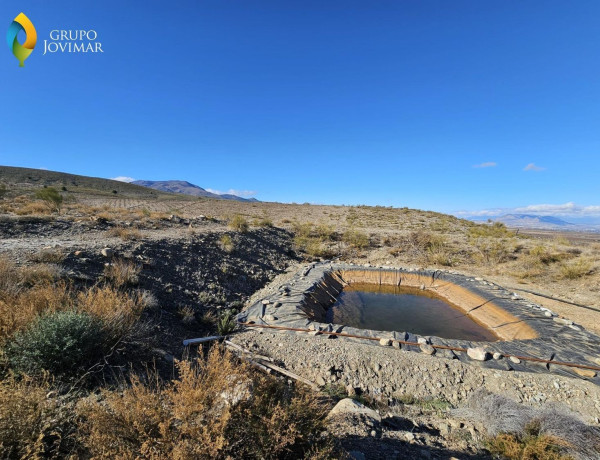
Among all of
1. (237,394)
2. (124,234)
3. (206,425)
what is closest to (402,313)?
(237,394)

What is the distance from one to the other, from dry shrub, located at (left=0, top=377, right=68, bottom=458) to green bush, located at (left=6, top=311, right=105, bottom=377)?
107 cm

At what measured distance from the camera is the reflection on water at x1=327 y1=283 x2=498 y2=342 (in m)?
7.77

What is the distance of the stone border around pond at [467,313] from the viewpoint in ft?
17.5

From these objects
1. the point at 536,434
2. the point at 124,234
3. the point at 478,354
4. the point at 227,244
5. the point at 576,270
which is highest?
the point at 576,270

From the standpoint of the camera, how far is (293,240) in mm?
17484

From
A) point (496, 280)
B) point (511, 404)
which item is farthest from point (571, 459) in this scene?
point (496, 280)

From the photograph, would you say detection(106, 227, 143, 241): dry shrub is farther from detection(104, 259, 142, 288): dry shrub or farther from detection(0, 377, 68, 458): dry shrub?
detection(0, 377, 68, 458): dry shrub

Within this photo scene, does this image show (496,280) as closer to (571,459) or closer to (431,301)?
(431,301)

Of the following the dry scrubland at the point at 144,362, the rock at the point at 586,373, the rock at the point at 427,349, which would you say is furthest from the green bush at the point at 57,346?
the rock at the point at 586,373

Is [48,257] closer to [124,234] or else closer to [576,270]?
[124,234]

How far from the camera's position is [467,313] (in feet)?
29.0

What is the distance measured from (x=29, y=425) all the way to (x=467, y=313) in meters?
10.6

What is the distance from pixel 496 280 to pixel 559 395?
7.59 m

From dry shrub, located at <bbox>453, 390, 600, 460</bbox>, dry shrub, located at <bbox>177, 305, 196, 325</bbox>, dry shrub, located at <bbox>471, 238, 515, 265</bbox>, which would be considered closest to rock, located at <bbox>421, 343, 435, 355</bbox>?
dry shrub, located at <bbox>453, 390, 600, 460</bbox>
